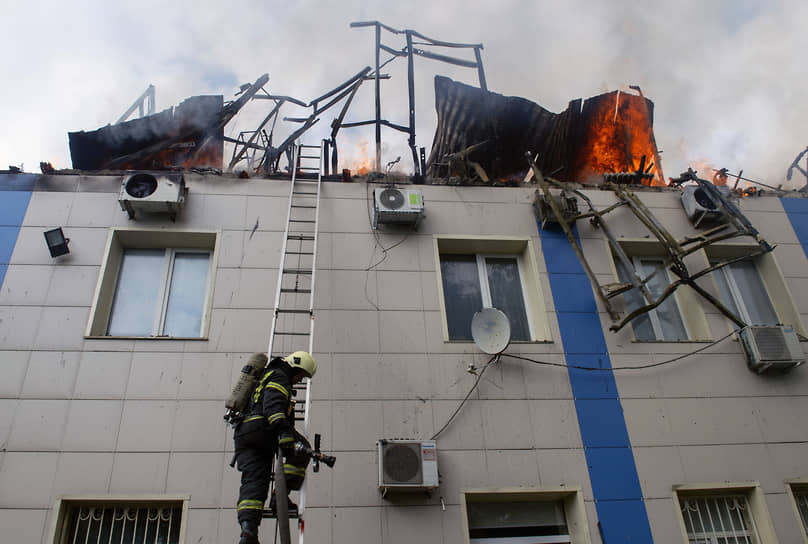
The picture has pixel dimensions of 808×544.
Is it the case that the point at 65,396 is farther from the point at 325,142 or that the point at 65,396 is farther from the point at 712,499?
the point at 712,499

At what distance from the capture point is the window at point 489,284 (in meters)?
7.28

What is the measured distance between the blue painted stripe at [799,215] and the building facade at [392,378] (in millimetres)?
598

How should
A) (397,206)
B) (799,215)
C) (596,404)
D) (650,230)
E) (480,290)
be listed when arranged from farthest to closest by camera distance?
(799,215)
(650,230)
(480,290)
(397,206)
(596,404)

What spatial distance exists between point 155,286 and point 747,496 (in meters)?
7.64

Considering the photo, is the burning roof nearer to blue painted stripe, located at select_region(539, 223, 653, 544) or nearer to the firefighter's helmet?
blue painted stripe, located at select_region(539, 223, 653, 544)

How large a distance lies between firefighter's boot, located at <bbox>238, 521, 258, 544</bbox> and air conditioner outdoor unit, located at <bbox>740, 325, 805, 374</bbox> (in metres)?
6.23

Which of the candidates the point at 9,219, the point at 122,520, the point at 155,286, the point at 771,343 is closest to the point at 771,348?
the point at 771,343

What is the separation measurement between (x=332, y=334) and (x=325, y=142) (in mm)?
3791

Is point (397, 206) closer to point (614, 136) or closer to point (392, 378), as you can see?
point (392, 378)

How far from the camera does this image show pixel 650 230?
Result: 770cm

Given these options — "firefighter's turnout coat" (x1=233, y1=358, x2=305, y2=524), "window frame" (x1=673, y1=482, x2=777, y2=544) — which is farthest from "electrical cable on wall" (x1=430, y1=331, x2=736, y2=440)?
"firefighter's turnout coat" (x1=233, y1=358, x2=305, y2=524)

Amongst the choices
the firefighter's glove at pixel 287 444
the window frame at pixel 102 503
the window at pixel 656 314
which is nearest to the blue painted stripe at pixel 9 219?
the window frame at pixel 102 503

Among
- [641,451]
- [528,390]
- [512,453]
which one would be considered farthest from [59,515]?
[641,451]

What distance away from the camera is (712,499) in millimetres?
6312
